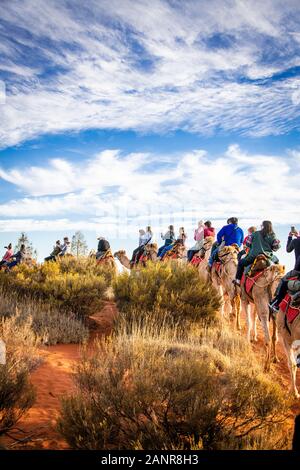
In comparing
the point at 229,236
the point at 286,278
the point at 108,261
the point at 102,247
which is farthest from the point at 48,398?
the point at 102,247

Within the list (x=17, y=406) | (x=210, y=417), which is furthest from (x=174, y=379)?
(x=17, y=406)

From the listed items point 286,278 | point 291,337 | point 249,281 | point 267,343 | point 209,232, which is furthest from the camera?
point 209,232

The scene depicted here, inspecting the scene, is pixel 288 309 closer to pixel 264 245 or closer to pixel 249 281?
pixel 249 281

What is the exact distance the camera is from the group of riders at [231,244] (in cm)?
714

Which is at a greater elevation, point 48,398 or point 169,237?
point 169,237

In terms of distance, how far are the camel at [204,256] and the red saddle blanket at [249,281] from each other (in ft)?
12.1

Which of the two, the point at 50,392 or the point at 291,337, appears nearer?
the point at 50,392

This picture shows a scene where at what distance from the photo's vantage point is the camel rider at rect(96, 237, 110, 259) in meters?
19.4

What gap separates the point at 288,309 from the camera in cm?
671

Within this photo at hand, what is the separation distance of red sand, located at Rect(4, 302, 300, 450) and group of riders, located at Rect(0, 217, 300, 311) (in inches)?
91.5

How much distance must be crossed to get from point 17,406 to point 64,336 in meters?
4.89

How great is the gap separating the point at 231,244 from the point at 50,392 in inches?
339
